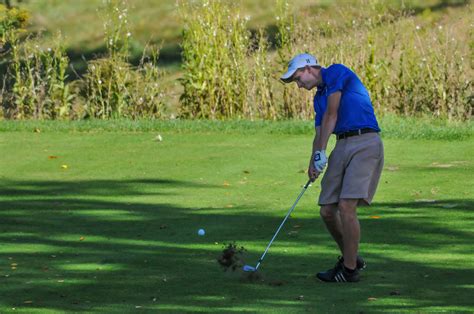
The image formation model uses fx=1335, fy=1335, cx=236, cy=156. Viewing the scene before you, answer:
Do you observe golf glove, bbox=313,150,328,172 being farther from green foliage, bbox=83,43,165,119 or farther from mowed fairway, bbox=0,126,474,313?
green foliage, bbox=83,43,165,119

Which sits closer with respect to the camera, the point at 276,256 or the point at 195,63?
the point at 276,256

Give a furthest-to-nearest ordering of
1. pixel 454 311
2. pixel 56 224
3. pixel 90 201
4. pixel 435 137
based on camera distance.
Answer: pixel 435 137 → pixel 90 201 → pixel 56 224 → pixel 454 311

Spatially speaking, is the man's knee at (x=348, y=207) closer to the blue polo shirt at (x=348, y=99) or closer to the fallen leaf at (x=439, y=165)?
the blue polo shirt at (x=348, y=99)

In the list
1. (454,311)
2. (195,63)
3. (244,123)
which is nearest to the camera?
(454,311)

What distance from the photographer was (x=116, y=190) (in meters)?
15.2

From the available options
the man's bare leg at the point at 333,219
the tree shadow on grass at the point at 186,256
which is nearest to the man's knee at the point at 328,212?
the man's bare leg at the point at 333,219

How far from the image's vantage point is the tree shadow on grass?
30.0ft

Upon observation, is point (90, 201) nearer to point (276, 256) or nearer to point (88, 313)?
point (276, 256)

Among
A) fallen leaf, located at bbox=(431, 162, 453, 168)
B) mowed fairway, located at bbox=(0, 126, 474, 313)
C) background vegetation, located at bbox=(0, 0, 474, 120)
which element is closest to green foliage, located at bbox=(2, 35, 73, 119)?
background vegetation, located at bbox=(0, 0, 474, 120)

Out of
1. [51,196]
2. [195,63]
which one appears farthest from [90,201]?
[195,63]

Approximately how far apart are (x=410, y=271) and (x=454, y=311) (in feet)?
4.87

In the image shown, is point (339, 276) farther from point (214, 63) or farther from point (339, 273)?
point (214, 63)

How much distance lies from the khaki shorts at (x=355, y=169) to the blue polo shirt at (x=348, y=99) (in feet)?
0.32

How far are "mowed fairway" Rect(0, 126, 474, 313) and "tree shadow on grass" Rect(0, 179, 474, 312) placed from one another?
2 centimetres
